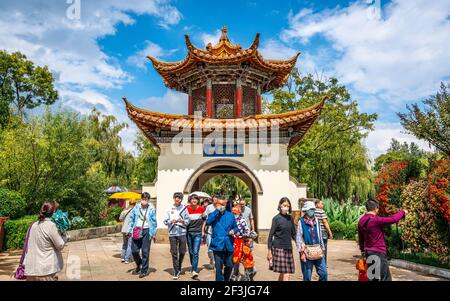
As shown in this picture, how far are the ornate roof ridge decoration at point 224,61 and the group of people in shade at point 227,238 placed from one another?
24.7ft

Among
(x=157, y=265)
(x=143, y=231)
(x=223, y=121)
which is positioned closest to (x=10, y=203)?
(x=157, y=265)

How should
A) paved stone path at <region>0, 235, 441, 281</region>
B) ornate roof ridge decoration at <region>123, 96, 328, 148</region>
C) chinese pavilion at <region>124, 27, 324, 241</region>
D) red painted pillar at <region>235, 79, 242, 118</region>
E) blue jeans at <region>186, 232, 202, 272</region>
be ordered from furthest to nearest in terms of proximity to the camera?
1. red painted pillar at <region>235, 79, 242, 118</region>
2. chinese pavilion at <region>124, 27, 324, 241</region>
3. ornate roof ridge decoration at <region>123, 96, 328, 148</region>
4. paved stone path at <region>0, 235, 441, 281</region>
5. blue jeans at <region>186, 232, 202, 272</region>

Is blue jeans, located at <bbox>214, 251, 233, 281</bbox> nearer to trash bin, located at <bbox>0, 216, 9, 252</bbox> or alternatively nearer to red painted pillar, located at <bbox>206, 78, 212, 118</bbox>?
trash bin, located at <bbox>0, 216, 9, 252</bbox>

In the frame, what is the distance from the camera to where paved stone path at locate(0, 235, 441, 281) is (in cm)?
708

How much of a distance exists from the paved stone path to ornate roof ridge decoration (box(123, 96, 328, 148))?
4.58 m

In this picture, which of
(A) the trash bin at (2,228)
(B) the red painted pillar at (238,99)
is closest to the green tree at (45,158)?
(A) the trash bin at (2,228)

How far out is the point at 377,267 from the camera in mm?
4543

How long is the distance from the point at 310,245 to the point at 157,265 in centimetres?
459

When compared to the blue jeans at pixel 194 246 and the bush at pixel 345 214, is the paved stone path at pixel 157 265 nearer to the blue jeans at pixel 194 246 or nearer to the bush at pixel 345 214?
the blue jeans at pixel 194 246

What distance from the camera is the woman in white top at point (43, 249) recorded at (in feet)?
13.4

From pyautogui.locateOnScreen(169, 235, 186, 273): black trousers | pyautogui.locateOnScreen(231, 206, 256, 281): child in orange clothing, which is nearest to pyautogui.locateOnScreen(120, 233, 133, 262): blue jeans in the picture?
pyautogui.locateOnScreen(169, 235, 186, 273): black trousers

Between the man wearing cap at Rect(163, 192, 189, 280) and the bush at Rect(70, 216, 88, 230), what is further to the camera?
the bush at Rect(70, 216, 88, 230)
